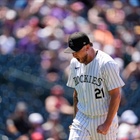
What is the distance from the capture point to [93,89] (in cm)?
478

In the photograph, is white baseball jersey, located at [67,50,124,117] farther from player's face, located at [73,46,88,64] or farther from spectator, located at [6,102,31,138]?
spectator, located at [6,102,31,138]

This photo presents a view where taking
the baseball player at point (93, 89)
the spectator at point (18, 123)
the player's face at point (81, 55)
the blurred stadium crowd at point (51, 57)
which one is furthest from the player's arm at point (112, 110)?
the spectator at point (18, 123)

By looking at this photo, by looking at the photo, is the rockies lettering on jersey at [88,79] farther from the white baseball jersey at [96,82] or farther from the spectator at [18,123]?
the spectator at [18,123]

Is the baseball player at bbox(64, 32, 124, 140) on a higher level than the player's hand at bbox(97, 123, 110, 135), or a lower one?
higher

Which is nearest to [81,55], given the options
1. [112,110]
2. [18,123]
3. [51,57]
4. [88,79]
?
[88,79]

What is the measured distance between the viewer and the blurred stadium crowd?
8656mm

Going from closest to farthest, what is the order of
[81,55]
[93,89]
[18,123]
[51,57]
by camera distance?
[81,55]
[93,89]
[18,123]
[51,57]

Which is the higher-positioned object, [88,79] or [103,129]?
[88,79]

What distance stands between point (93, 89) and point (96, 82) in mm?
71

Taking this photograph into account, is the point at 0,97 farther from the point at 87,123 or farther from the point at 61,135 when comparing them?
the point at 87,123

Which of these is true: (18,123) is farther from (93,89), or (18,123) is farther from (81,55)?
(81,55)

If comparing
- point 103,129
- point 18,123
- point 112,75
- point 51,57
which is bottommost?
point 18,123

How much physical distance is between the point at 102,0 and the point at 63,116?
4.10 metres

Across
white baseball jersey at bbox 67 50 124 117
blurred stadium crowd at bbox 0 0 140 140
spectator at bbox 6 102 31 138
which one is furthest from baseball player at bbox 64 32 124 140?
spectator at bbox 6 102 31 138
